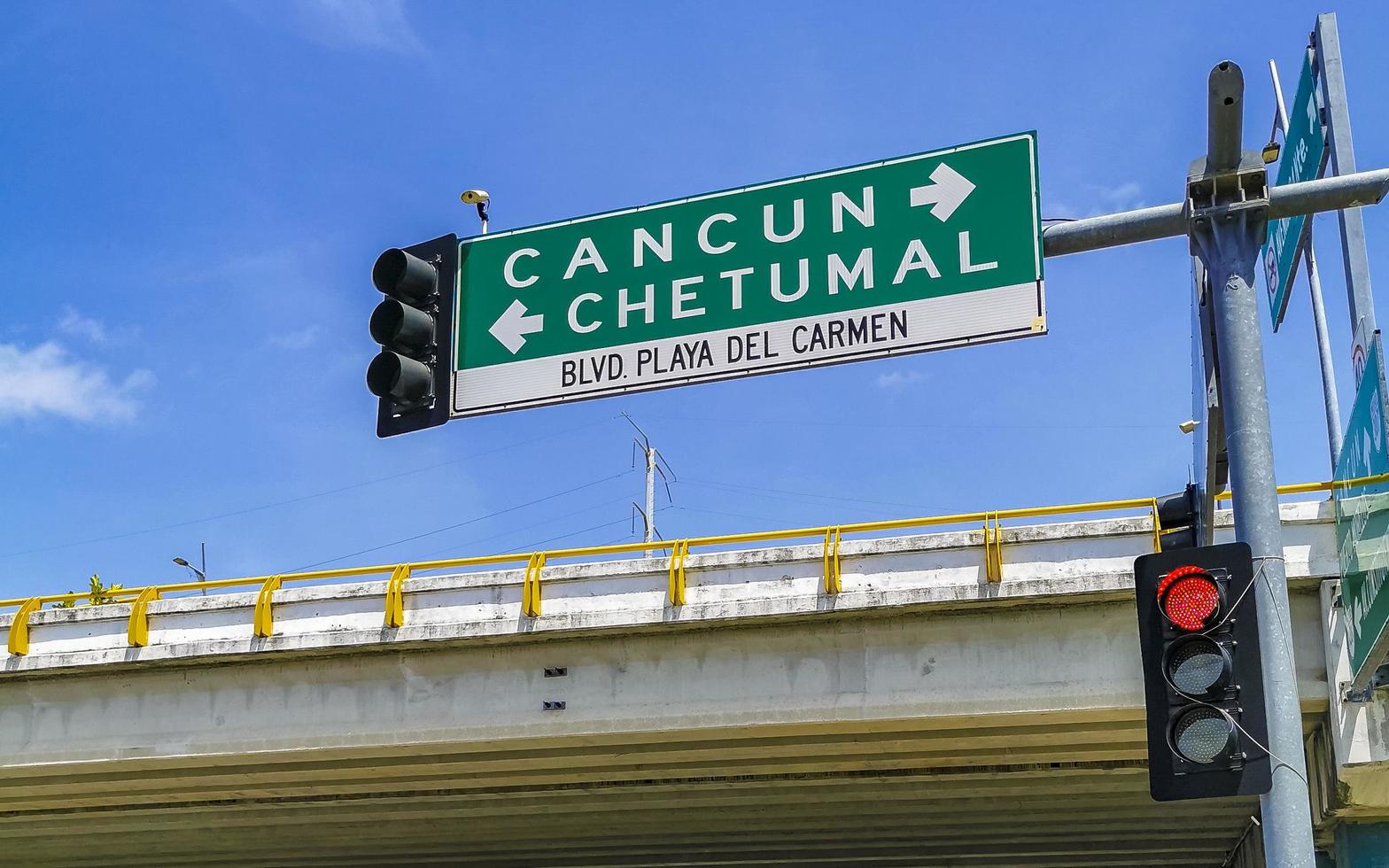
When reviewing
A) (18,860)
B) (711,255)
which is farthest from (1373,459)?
(18,860)

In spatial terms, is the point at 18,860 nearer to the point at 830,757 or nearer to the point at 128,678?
the point at 128,678

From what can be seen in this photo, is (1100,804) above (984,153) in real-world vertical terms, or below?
below

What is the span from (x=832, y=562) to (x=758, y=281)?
36.2 feet

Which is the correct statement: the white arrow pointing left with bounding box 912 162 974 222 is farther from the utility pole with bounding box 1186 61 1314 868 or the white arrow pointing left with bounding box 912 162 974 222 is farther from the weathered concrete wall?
the weathered concrete wall

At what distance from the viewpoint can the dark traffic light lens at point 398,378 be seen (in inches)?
309

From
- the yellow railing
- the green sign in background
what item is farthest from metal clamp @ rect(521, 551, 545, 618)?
the green sign in background

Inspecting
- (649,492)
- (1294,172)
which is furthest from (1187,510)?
(649,492)

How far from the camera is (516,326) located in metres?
8.13

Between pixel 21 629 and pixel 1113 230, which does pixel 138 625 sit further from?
pixel 1113 230

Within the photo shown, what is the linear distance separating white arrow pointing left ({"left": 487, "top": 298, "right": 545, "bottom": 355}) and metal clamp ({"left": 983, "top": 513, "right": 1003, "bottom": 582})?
35.2 ft

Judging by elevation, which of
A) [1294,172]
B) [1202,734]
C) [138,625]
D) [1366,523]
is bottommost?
[1202,734]

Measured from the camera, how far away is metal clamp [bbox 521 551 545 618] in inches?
752

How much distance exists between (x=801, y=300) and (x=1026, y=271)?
1.14 metres

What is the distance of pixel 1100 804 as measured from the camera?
21297 mm
